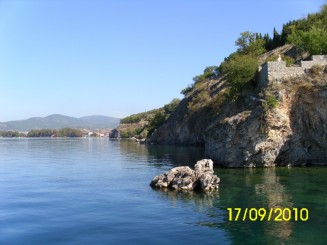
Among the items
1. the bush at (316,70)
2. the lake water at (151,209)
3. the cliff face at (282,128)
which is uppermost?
the bush at (316,70)

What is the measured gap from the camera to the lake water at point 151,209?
20.4 metres

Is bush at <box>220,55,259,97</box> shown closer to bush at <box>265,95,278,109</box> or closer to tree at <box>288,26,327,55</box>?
bush at <box>265,95,278,109</box>

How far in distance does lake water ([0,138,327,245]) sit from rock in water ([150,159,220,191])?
111cm

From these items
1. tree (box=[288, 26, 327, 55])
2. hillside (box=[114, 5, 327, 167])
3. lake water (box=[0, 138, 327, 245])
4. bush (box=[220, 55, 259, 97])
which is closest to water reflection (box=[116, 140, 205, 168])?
hillside (box=[114, 5, 327, 167])

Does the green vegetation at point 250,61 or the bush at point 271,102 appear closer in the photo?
the bush at point 271,102

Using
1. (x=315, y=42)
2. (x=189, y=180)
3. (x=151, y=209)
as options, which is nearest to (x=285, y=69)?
(x=315, y=42)

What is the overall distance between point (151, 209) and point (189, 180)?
7915 mm

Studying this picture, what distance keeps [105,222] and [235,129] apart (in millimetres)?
27479

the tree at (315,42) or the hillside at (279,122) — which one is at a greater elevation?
the tree at (315,42)

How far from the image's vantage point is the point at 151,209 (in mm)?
26719

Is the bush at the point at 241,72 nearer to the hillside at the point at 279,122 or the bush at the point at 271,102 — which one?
the hillside at the point at 279,122

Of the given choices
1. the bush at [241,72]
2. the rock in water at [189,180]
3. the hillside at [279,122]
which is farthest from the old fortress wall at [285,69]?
the rock in water at [189,180]

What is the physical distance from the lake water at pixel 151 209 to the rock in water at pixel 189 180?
3.63ft

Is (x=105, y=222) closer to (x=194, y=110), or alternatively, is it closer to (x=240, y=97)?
(x=240, y=97)
